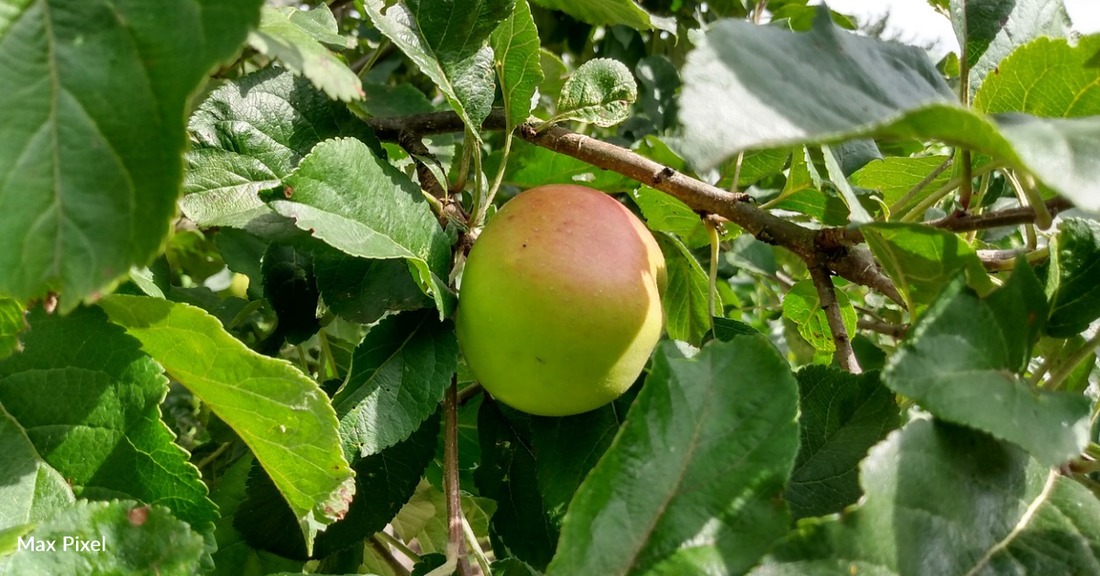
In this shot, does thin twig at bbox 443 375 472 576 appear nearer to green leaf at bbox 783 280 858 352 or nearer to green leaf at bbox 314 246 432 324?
green leaf at bbox 314 246 432 324

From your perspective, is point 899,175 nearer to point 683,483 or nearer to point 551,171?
point 551,171

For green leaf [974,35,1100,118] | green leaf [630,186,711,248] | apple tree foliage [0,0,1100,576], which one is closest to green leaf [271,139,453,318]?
apple tree foliage [0,0,1100,576]

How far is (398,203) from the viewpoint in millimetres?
600

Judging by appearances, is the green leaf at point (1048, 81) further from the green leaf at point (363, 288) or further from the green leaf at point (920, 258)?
the green leaf at point (363, 288)

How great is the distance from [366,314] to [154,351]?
176 millimetres

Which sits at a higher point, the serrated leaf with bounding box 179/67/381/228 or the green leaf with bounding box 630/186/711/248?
the serrated leaf with bounding box 179/67/381/228

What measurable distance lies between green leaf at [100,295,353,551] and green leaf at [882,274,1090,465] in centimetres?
39

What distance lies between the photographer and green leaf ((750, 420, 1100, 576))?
422 mm

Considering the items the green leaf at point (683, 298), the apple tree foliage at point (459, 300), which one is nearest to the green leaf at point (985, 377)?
the apple tree foliage at point (459, 300)

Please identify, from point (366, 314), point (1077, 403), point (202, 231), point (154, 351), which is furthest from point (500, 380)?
point (202, 231)

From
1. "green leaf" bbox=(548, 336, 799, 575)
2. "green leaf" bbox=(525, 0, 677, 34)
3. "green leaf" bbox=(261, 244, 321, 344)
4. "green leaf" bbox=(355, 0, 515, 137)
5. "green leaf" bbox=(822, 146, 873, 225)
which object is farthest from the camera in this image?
"green leaf" bbox=(525, 0, 677, 34)

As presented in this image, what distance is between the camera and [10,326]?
1.67 feet

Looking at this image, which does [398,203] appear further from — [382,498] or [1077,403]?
[1077,403]

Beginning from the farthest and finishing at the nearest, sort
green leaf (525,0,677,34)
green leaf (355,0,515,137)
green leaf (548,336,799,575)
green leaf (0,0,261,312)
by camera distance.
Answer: green leaf (525,0,677,34)
green leaf (355,0,515,137)
green leaf (548,336,799,575)
green leaf (0,0,261,312)
